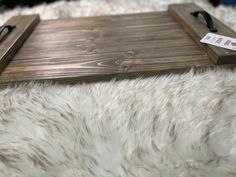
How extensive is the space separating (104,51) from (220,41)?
1.13ft

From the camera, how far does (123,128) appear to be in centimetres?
59

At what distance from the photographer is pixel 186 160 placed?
517 millimetres

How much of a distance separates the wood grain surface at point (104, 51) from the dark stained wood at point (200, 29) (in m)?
0.02

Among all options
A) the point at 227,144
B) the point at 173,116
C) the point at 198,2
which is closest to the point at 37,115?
the point at 173,116

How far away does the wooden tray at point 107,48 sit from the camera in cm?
75

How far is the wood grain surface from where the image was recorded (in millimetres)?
749

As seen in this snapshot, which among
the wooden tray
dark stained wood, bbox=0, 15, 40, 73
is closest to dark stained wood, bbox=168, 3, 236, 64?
the wooden tray

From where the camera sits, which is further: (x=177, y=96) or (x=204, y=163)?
(x=177, y=96)

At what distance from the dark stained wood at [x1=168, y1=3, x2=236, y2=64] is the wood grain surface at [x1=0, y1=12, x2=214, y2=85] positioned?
20 mm

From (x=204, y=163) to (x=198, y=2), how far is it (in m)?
1.11

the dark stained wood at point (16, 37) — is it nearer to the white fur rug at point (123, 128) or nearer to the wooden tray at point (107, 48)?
the wooden tray at point (107, 48)

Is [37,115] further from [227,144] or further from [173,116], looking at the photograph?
[227,144]

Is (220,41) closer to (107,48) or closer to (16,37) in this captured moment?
(107,48)

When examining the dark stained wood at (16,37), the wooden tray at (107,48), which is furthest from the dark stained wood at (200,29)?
the dark stained wood at (16,37)
